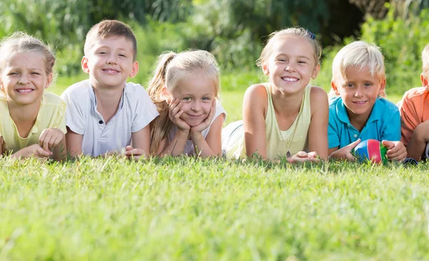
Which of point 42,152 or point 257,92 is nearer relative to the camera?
point 42,152

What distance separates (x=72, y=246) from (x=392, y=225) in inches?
52.8

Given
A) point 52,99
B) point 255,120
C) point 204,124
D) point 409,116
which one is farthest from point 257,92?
point 52,99

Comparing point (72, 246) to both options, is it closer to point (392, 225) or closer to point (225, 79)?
point (392, 225)

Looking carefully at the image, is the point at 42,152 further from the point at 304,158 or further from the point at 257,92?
the point at 304,158

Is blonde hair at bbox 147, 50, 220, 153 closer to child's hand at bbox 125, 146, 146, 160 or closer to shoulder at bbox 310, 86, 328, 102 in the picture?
child's hand at bbox 125, 146, 146, 160

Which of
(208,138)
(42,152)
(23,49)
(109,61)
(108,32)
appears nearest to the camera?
(42,152)

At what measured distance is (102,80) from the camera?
15.9 feet

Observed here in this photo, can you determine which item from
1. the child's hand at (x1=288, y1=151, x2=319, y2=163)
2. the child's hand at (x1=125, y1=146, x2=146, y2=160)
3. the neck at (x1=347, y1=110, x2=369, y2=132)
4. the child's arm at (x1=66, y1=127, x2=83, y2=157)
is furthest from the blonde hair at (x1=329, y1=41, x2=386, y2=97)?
the child's arm at (x1=66, y1=127, x2=83, y2=157)

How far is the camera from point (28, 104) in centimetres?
464

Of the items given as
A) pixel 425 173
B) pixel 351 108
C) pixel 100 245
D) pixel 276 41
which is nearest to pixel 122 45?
pixel 276 41

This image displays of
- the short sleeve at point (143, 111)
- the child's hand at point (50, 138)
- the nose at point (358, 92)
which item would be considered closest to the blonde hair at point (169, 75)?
the short sleeve at point (143, 111)

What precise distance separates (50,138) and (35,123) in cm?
30

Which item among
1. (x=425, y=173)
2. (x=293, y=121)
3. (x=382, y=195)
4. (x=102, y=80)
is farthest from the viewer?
(x=293, y=121)

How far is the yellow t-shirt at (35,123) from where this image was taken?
4.62 metres
